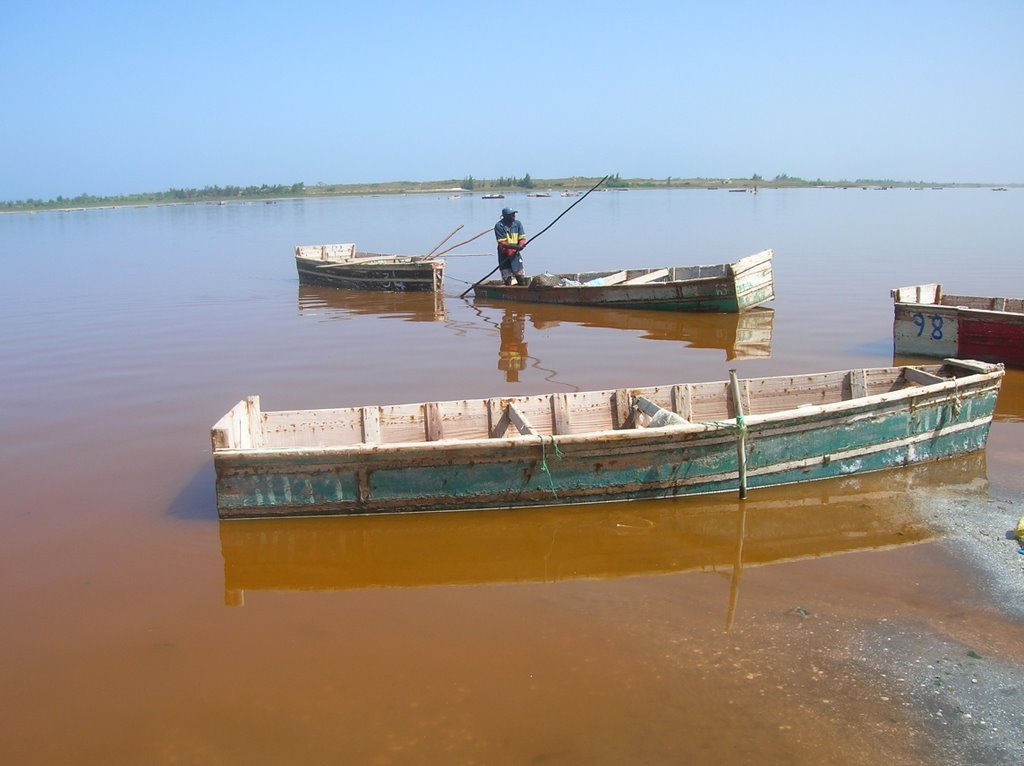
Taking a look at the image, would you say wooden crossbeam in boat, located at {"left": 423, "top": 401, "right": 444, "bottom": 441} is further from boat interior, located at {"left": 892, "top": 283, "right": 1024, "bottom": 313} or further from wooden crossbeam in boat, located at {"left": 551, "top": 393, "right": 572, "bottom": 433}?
boat interior, located at {"left": 892, "top": 283, "right": 1024, "bottom": 313}

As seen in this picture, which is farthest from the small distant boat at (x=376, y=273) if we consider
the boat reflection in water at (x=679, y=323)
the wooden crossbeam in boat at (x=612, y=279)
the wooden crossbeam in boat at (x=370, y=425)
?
the wooden crossbeam in boat at (x=370, y=425)

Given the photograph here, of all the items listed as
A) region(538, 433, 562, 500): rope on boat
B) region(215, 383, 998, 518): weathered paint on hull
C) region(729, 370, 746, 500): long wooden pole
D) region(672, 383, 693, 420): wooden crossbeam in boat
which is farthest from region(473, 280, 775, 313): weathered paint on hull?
region(538, 433, 562, 500): rope on boat

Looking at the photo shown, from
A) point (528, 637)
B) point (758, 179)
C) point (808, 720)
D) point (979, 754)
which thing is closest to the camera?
point (979, 754)

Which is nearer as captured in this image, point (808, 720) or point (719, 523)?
point (808, 720)

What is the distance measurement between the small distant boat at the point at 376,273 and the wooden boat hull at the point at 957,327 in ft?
35.9

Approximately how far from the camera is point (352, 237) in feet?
133

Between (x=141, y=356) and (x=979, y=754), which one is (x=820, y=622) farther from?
(x=141, y=356)

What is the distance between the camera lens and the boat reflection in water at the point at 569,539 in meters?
6.02

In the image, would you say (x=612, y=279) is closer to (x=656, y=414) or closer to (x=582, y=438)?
(x=656, y=414)

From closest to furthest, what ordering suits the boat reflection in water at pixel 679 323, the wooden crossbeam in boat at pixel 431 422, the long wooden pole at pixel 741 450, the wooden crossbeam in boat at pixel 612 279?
the long wooden pole at pixel 741 450, the wooden crossbeam in boat at pixel 431 422, the boat reflection in water at pixel 679 323, the wooden crossbeam in boat at pixel 612 279

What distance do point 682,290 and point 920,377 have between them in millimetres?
7964

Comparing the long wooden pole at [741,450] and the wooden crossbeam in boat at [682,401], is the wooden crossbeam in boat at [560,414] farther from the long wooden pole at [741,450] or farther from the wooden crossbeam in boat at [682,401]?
the long wooden pole at [741,450]

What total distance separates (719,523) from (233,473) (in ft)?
12.6

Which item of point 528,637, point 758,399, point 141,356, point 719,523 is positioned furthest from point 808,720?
point 141,356
